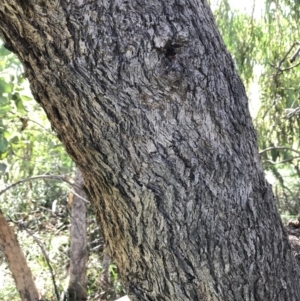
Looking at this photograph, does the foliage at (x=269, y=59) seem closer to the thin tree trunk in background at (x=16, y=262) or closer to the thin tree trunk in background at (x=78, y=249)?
the thin tree trunk in background at (x=78, y=249)

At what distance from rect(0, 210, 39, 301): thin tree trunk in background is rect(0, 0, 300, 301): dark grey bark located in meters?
1.51

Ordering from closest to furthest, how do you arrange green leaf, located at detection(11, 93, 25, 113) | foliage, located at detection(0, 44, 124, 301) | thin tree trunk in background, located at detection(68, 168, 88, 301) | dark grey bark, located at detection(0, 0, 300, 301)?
dark grey bark, located at detection(0, 0, 300, 301)
green leaf, located at detection(11, 93, 25, 113)
foliage, located at detection(0, 44, 124, 301)
thin tree trunk in background, located at detection(68, 168, 88, 301)

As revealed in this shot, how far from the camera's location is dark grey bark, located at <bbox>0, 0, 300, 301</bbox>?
36.4 inches

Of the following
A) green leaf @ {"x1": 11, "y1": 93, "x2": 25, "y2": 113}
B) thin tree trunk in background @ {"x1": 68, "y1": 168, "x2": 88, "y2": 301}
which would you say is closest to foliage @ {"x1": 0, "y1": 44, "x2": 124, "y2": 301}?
green leaf @ {"x1": 11, "y1": 93, "x2": 25, "y2": 113}

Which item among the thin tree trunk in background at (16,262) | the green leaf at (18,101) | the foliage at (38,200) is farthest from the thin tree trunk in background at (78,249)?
the green leaf at (18,101)

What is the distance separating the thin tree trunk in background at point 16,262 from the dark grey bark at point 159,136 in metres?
1.51

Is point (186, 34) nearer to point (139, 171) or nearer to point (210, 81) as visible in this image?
point (210, 81)

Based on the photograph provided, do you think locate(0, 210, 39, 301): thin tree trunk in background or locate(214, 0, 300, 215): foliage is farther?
locate(214, 0, 300, 215): foliage

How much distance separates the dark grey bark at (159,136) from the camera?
0.93 metres

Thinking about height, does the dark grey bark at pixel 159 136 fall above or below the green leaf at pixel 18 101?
below

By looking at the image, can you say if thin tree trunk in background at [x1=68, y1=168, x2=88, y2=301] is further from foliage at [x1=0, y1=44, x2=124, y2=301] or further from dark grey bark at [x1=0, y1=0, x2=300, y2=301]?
dark grey bark at [x1=0, y1=0, x2=300, y2=301]

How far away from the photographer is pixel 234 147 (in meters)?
1.05

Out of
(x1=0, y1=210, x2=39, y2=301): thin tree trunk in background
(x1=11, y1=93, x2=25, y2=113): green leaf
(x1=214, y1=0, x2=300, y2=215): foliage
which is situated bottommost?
(x1=0, y1=210, x2=39, y2=301): thin tree trunk in background

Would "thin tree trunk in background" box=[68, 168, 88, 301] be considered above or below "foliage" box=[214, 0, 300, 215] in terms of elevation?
below
